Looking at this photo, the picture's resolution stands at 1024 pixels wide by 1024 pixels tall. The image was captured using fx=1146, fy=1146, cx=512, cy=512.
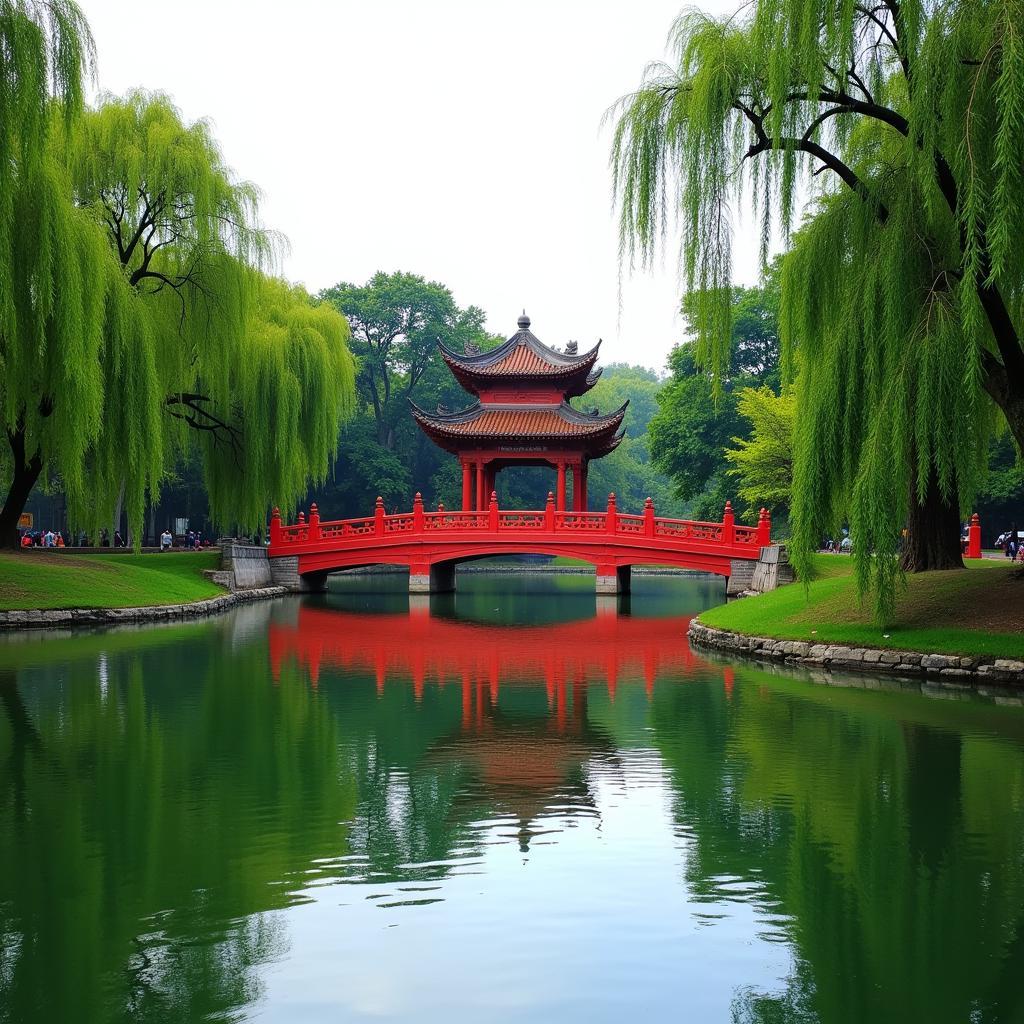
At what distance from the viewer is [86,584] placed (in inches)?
792

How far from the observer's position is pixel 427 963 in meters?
4.63

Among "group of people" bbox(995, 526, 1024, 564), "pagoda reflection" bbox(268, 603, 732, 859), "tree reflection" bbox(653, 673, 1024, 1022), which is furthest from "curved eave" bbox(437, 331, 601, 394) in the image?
"tree reflection" bbox(653, 673, 1024, 1022)

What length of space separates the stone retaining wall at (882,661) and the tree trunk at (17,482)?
11992mm

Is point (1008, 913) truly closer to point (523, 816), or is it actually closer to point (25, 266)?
point (523, 816)

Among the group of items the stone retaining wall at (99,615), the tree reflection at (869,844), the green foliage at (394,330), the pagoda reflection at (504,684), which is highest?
the green foliage at (394,330)

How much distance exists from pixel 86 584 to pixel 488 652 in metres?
7.85

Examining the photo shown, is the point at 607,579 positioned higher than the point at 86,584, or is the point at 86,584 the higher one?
the point at 86,584

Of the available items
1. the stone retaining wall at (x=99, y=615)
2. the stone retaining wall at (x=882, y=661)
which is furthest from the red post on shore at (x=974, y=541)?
the stone retaining wall at (x=99, y=615)

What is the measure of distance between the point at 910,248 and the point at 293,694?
323 inches

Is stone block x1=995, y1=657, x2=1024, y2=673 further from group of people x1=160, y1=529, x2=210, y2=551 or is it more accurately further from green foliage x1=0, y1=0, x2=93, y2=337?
group of people x1=160, y1=529, x2=210, y2=551

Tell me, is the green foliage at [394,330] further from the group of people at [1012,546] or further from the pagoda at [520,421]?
the group of people at [1012,546]

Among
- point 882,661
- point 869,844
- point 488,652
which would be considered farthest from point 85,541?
point 869,844

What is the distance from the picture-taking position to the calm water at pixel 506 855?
4406mm

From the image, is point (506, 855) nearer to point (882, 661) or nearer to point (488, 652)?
point (882, 661)
